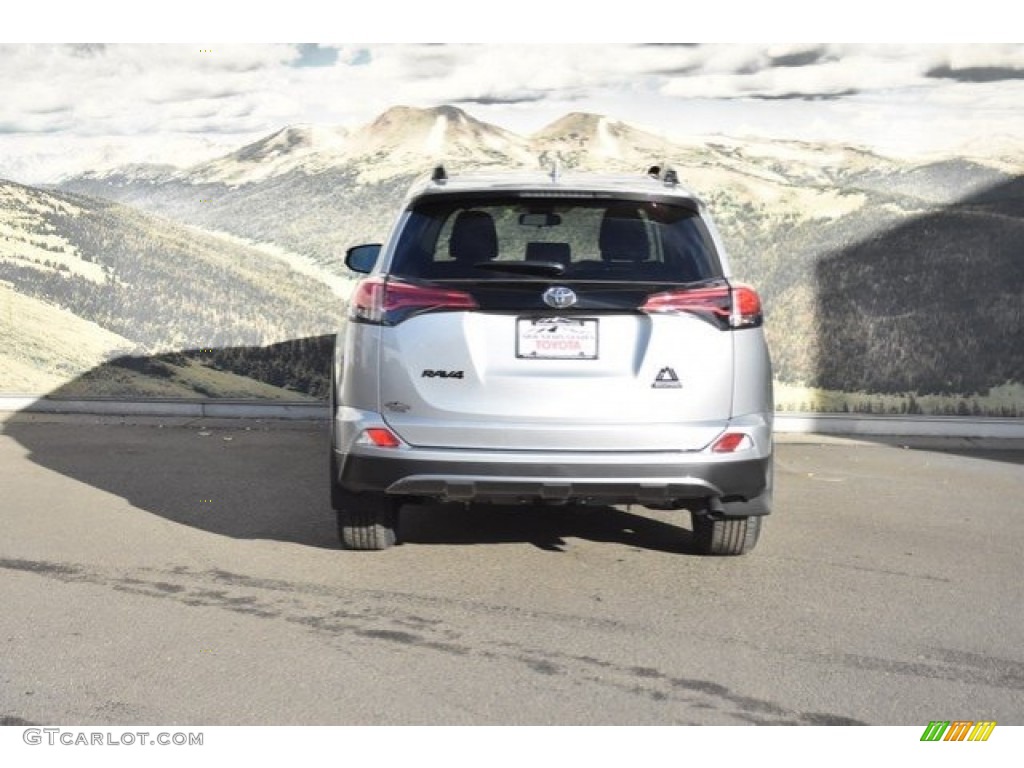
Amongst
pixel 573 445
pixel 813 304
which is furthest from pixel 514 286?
pixel 813 304

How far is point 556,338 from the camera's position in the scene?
5.96 metres

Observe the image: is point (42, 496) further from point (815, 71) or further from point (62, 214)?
point (815, 71)

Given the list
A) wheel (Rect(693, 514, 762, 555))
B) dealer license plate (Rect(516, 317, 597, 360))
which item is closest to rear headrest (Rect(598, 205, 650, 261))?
dealer license plate (Rect(516, 317, 597, 360))

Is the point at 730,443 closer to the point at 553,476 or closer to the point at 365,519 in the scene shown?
the point at 553,476

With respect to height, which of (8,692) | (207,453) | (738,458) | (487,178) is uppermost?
(487,178)

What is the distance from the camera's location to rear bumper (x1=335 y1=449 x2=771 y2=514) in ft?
19.6

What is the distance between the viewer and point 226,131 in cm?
1184

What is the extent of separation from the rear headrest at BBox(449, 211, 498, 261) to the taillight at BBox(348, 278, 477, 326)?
0.29 meters

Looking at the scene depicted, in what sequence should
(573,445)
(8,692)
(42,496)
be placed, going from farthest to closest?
(42,496) < (573,445) < (8,692)

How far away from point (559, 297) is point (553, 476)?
0.75m

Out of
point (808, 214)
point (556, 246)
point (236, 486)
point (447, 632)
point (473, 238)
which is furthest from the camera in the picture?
point (808, 214)

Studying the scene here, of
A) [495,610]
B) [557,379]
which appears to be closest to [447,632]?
[495,610]

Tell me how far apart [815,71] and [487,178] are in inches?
209

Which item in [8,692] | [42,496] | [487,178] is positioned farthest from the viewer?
[42,496]
